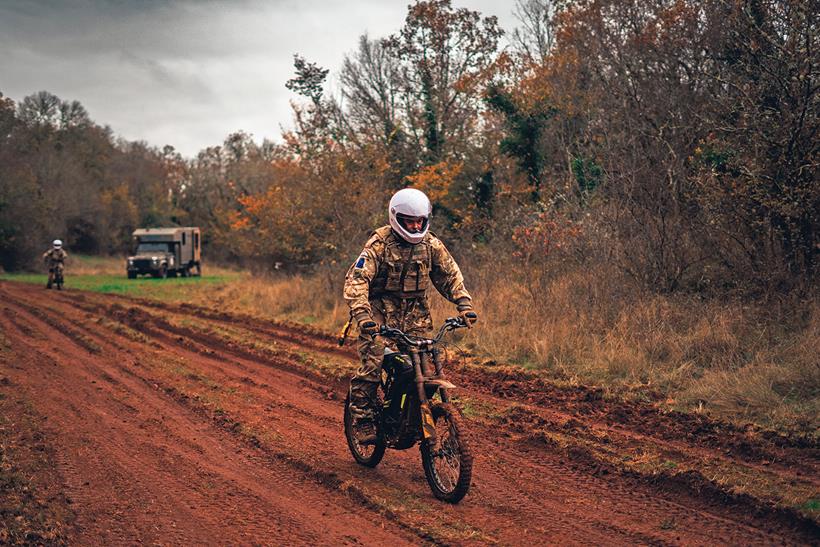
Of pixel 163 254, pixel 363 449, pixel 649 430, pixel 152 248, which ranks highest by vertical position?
pixel 152 248

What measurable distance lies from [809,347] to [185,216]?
2565 inches

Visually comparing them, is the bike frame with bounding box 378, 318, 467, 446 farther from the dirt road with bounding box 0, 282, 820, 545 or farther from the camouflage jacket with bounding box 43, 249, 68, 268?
the camouflage jacket with bounding box 43, 249, 68, 268

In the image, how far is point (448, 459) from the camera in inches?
227

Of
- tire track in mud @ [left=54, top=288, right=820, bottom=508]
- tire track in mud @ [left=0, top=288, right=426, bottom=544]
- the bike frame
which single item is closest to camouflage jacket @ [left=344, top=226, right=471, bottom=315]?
the bike frame

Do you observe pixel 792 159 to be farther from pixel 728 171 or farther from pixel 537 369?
pixel 537 369

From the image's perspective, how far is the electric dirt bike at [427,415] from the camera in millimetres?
5668

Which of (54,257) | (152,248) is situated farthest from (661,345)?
(152,248)

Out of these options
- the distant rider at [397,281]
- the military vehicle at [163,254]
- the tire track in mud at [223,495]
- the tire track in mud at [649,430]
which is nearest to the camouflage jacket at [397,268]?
the distant rider at [397,281]

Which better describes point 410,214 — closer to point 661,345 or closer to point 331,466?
point 331,466

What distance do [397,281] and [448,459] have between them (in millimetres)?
1485

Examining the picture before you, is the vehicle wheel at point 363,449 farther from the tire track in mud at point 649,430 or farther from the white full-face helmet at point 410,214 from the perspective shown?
the tire track in mud at point 649,430

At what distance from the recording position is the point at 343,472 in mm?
6500

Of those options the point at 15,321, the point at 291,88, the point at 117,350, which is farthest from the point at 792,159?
the point at 291,88

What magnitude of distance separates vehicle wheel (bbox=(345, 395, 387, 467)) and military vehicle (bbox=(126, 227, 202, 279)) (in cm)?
3776
